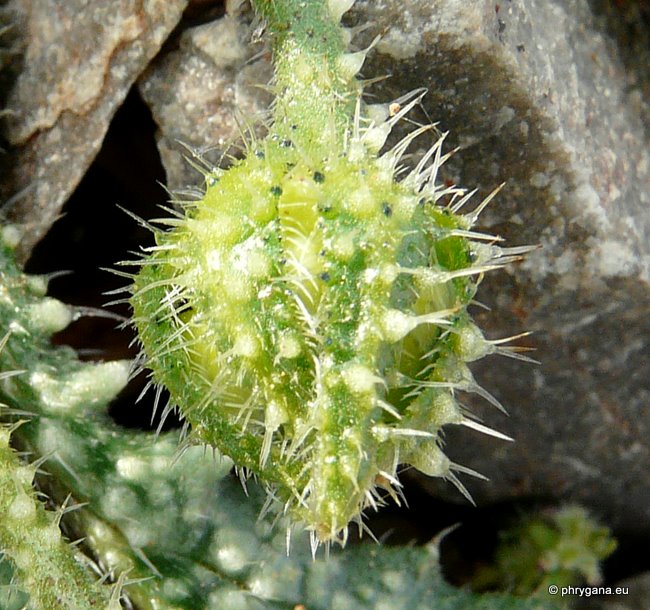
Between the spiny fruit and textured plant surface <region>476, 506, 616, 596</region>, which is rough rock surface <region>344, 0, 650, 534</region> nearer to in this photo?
textured plant surface <region>476, 506, 616, 596</region>

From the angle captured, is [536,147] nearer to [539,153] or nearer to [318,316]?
[539,153]

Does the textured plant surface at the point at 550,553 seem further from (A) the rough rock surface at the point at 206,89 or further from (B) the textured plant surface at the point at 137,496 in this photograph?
(A) the rough rock surface at the point at 206,89

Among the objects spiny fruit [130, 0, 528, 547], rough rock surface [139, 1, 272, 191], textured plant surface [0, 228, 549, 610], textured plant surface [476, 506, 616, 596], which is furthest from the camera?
textured plant surface [476, 506, 616, 596]

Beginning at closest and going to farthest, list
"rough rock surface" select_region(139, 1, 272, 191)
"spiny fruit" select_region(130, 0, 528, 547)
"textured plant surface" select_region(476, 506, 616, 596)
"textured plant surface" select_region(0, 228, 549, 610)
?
"spiny fruit" select_region(130, 0, 528, 547), "textured plant surface" select_region(0, 228, 549, 610), "rough rock surface" select_region(139, 1, 272, 191), "textured plant surface" select_region(476, 506, 616, 596)

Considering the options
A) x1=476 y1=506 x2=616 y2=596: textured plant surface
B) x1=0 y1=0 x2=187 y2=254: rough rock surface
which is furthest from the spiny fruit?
x1=476 y1=506 x2=616 y2=596: textured plant surface

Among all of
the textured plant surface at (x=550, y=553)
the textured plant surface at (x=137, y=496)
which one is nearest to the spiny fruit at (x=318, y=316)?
the textured plant surface at (x=137, y=496)

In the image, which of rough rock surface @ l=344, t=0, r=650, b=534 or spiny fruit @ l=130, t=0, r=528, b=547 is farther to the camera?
rough rock surface @ l=344, t=0, r=650, b=534
